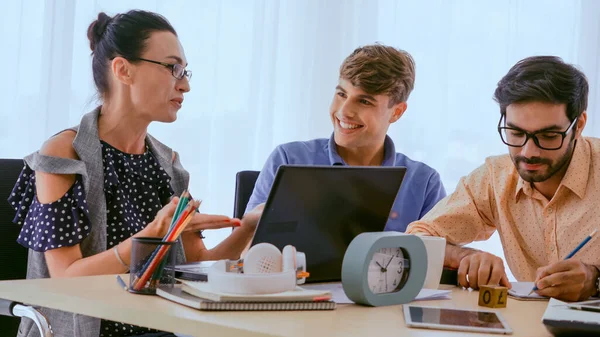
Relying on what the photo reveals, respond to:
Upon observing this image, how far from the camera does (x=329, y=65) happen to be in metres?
4.16

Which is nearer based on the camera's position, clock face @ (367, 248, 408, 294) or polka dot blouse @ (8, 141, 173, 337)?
clock face @ (367, 248, 408, 294)

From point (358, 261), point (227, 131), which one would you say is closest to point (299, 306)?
point (358, 261)

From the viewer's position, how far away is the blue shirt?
2.49 m

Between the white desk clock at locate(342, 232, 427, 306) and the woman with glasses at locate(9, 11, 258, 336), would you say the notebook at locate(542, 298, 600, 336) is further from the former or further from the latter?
the woman with glasses at locate(9, 11, 258, 336)

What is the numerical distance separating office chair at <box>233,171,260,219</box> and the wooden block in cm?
110

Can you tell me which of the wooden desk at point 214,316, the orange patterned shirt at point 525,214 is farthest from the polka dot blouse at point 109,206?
the orange patterned shirt at point 525,214

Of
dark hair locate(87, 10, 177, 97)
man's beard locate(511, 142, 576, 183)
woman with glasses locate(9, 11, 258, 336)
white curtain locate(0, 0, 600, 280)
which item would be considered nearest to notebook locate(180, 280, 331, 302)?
woman with glasses locate(9, 11, 258, 336)

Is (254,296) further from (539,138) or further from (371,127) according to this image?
(371,127)

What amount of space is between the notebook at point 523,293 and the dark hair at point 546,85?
53cm

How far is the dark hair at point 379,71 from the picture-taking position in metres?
2.48

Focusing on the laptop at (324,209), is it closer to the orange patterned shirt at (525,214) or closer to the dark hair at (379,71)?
the orange patterned shirt at (525,214)

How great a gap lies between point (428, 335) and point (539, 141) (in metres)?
1.07

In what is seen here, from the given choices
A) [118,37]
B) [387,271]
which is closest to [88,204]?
[118,37]

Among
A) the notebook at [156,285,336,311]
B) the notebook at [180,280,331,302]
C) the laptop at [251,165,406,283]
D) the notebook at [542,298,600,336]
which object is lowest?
the notebook at [156,285,336,311]
